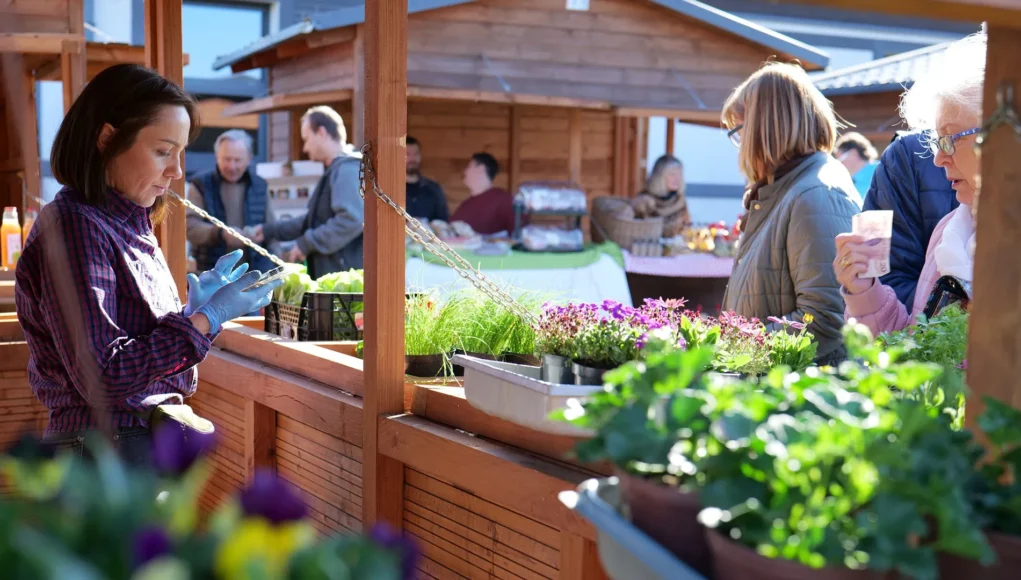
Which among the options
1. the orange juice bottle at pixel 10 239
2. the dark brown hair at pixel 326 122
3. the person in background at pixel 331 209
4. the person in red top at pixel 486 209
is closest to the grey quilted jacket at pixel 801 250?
the person in background at pixel 331 209

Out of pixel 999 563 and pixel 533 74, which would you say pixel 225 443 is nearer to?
pixel 999 563

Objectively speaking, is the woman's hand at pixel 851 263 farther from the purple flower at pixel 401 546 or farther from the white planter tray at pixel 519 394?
the purple flower at pixel 401 546

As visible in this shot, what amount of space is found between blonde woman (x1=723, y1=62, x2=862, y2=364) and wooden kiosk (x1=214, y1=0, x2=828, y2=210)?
5800 millimetres

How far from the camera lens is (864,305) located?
2.35m

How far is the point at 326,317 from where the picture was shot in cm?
340

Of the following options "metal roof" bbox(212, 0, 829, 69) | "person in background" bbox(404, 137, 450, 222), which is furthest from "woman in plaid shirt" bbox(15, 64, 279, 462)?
"metal roof" bbox(212, 0, 829, 69)

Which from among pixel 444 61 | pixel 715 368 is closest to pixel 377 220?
pixel 715 368

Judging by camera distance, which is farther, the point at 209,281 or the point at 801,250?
the point at 801,250

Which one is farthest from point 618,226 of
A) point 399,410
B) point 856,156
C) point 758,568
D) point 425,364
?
point 758,568

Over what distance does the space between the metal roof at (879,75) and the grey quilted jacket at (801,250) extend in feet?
26.0

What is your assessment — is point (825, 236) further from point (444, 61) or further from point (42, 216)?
point (444, 61)

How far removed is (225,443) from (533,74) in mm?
6924

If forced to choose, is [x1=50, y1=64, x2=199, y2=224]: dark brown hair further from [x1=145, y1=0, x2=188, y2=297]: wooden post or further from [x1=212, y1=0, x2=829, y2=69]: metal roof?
[x1=212, y1=0, x2=829, y2=69]: metal roof

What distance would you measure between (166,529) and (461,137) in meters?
10.4
